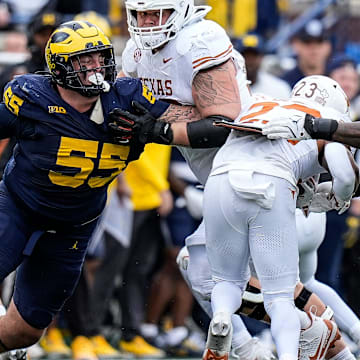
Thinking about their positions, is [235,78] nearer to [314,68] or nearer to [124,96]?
[124,96]

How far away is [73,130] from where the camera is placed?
19.0 feet

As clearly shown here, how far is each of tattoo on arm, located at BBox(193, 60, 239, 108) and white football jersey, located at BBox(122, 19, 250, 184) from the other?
0.04 meters

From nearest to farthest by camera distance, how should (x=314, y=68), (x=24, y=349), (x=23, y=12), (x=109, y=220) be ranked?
(x=24, y=349), (x=109, y=220), (x=314, y=68), (x=23, y=12)

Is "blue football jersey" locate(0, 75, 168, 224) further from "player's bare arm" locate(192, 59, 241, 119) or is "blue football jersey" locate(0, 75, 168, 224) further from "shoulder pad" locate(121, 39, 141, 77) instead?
"shoulder pad" locate(121, 39, 141, 77)

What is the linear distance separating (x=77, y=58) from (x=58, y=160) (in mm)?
534

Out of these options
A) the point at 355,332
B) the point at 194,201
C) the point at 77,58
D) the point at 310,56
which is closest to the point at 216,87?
the point at 77,58

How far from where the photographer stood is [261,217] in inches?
218

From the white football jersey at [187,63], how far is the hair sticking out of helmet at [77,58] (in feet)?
1.41

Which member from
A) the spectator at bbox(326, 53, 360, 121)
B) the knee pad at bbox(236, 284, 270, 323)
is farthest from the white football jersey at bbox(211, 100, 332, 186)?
the spectator at bbox(326, 53, 360, 121)

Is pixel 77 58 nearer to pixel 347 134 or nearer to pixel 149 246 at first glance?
pixel 347 134

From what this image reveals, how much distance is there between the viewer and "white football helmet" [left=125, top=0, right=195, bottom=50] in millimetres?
6023

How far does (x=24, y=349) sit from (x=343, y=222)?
331 cm

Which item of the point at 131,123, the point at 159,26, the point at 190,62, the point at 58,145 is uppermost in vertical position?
the point at 159,26

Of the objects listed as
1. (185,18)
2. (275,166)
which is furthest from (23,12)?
(275,166)
